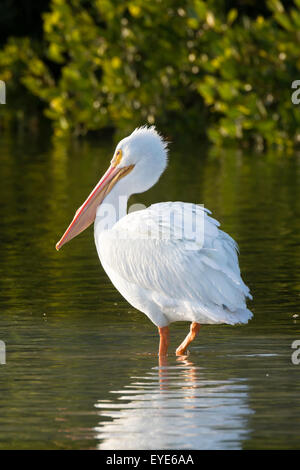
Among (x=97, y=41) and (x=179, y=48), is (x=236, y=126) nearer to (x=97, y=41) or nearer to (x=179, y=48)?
(x=179, y=48)

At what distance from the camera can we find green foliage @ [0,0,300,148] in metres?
20.4

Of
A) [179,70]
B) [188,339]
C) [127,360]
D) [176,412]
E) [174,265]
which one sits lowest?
[176,412]

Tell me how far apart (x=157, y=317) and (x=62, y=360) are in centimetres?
54

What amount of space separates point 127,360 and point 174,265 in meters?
0.54

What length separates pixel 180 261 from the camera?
20.3 ft

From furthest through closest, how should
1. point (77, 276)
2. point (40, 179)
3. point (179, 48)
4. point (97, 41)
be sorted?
1. point (97, 41)
2. point (179, 48)
3. point (40, 179)
4. point (77, 276)

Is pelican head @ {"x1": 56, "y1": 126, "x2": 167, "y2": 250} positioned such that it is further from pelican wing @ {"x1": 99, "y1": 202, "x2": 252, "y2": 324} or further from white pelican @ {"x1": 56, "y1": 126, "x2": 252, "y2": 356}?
pelican wing @ {"x1": 99, "y1": 202, "x2": 252, "y2": 324}

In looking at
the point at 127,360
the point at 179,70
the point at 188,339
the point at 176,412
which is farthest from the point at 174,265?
the point at 179,70

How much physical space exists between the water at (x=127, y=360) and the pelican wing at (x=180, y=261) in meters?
0.31

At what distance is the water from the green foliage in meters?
8.53

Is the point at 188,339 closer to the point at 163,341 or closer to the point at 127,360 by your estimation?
the point at 163,341

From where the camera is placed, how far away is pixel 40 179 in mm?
16547

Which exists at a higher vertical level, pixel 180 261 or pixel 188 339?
pixel 180 261

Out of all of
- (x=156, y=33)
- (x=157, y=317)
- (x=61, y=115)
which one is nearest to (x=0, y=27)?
(x=61, y=115)
